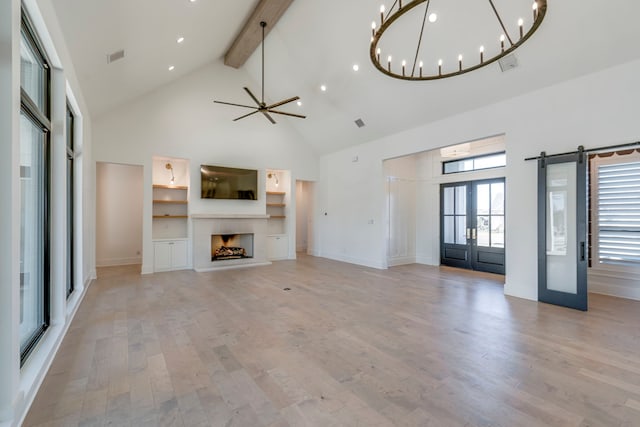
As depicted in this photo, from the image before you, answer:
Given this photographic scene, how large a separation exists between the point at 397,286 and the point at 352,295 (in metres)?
1.13

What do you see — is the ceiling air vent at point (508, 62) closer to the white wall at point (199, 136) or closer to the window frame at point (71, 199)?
the white wall at point (199, 136)

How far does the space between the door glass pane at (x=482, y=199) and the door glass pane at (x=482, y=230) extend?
148 mm

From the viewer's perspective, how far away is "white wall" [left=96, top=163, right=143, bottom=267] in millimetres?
7426

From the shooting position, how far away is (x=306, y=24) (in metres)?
5.74

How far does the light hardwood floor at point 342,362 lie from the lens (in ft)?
6.54

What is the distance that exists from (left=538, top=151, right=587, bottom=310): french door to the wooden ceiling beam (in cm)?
524

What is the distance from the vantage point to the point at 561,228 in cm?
447

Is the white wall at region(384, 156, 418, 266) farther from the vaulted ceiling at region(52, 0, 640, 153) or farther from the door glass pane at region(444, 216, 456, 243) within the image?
the vaulted ceiling at region(52, 0, 640, 153)

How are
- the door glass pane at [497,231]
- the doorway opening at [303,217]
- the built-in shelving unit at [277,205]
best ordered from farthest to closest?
the doorway opening at [303,217], the built-in shelving unit at [277,205], the door glass pane at [497,231]

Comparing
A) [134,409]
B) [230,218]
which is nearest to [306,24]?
[230,218]

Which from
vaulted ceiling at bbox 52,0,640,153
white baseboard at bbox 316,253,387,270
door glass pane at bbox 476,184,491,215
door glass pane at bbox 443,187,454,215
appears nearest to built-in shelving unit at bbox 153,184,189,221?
vaulted ceiling at bbox 52,0,640,153

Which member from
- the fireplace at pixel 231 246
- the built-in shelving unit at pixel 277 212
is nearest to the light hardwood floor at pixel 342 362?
the fireplace at pixel 231 246

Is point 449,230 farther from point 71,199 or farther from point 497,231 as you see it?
point 71,199

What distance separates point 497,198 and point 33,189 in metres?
8.00
